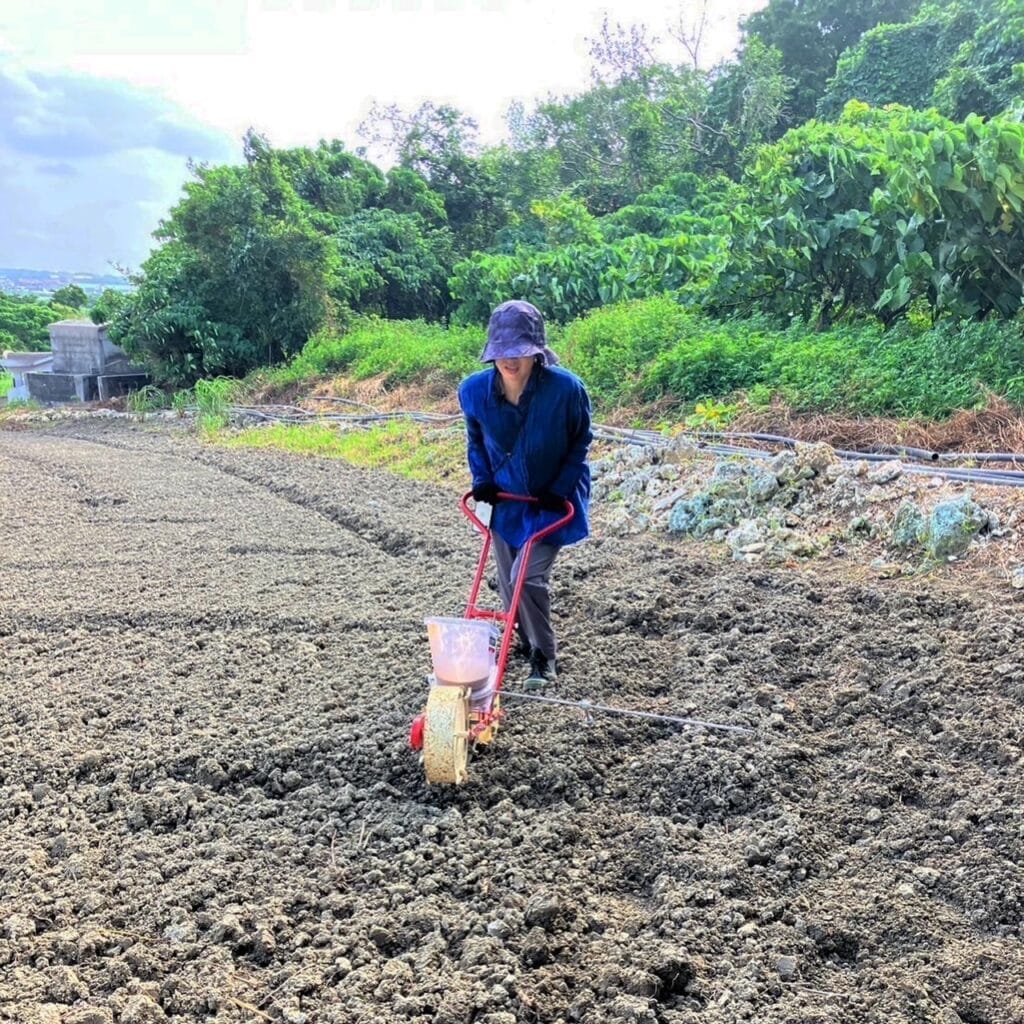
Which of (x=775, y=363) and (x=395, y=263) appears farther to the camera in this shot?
(x=395, y=263)

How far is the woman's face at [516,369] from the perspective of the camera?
3703 mm

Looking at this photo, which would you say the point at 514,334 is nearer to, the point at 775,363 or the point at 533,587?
the point at 533,587

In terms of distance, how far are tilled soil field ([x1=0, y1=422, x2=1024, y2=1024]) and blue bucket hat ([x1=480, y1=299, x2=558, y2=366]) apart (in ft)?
5.45

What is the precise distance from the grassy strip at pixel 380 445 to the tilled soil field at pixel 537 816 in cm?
489

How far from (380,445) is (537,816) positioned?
9.35 meters

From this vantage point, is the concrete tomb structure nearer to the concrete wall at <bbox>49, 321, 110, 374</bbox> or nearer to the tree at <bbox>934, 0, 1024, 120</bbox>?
the concrete wall at <bbox>49, 321, 110, 374</bbox>

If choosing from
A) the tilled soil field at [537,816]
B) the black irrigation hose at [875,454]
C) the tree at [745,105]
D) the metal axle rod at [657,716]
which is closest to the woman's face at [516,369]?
the metal axle rod at [657,716]

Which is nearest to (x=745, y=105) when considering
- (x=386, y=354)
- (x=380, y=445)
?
(x=386, y=354)

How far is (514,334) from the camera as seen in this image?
3.63 metres

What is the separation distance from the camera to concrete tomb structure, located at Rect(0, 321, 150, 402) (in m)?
21.0

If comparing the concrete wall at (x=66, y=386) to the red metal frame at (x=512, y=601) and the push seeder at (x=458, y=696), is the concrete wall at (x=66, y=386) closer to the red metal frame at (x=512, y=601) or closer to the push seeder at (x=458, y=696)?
the red metal frame at (x=512, y=601)

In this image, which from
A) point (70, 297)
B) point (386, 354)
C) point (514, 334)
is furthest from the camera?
point (70, 297)

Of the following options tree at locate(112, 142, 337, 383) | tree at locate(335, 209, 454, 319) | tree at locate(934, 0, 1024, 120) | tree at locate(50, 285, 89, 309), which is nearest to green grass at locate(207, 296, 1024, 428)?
tree at locate(112, 142, 337, 383)

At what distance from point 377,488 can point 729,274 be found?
6.01 m
